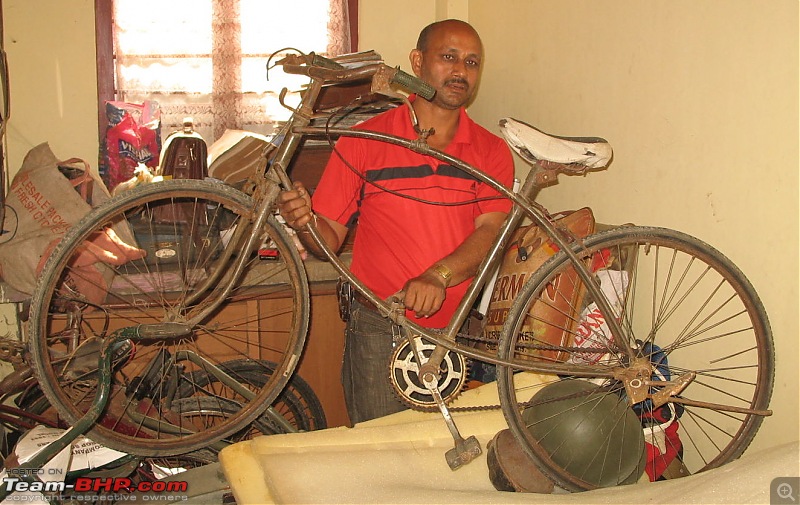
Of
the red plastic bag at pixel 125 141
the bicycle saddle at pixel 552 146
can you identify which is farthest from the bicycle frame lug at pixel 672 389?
the red plastic bag at pixel 125 141

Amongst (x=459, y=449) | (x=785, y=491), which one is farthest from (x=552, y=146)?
(x=785, y=491)

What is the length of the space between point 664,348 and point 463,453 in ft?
2.10

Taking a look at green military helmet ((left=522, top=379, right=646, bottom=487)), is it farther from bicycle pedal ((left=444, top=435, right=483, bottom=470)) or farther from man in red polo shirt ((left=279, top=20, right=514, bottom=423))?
man in red polo shirt ((left=279, top=20, right=514, bottom=423))

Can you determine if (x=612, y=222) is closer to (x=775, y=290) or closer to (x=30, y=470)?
(x=775, y=290)

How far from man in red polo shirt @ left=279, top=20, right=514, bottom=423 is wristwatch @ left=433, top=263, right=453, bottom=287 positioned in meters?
0.09

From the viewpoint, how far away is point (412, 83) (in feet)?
5.55

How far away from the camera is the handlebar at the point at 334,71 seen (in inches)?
65.2

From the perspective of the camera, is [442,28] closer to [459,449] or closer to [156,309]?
[459,449]

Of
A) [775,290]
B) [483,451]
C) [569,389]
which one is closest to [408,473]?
[483,451]

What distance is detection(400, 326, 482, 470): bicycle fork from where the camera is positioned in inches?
67.6

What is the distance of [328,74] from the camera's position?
1666mm

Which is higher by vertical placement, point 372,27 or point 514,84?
point 372,27

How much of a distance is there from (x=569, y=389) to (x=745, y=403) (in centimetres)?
45

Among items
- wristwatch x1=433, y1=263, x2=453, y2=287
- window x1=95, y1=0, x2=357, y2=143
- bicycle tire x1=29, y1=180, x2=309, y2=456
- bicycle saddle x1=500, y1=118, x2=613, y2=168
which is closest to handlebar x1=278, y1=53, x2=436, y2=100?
bicycle saddle x1=500, y1=118, x2=613, y2=168
